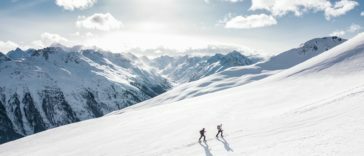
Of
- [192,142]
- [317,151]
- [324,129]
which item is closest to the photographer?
[317,151]

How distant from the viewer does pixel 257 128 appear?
3762 centimetres

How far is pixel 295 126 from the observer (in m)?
34.9

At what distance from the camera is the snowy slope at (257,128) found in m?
29.7

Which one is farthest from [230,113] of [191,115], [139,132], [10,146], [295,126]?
[10,146]

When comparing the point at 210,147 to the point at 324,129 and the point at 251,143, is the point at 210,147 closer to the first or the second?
the point at 251,143

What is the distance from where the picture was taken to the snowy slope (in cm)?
2970

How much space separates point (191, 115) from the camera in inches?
2180

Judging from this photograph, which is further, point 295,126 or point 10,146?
point 10,146

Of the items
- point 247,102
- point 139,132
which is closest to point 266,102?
point 247,102

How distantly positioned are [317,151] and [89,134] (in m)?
38.5

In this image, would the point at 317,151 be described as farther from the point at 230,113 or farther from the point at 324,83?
the point at 324,83

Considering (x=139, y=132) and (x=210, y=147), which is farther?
(x=139, y=132)

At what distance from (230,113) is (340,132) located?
22.8 m

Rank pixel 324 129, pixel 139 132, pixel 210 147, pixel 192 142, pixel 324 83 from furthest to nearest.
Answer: pixel 324 83
pixel 139 132
pixel 192 142
pixel 210 147
pixel 324 129
